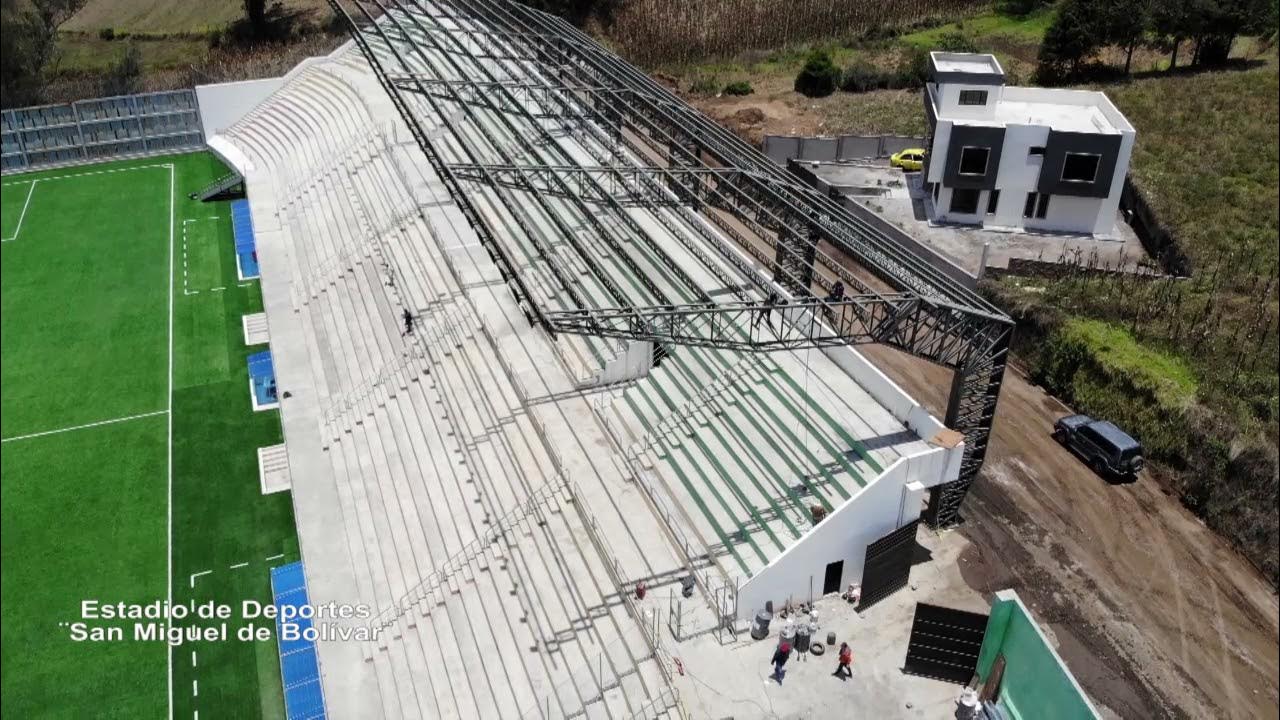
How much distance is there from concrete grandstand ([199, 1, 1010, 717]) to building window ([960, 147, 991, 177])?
5.78 metres

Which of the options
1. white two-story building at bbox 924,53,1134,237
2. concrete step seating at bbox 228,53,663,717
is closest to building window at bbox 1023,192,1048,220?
white two-story building at bbox 924,53,1134,237

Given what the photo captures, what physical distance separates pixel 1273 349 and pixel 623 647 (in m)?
20.5

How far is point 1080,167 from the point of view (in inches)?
1310

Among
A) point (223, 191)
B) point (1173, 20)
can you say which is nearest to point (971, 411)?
point (223, 191)

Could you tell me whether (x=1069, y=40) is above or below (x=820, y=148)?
above

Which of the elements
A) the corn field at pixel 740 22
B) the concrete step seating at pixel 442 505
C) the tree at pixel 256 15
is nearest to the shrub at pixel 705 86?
the corn field at pixel 740 22

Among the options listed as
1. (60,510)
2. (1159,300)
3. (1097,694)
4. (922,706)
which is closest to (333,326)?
(60,510)

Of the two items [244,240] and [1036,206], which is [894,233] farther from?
[244,240]

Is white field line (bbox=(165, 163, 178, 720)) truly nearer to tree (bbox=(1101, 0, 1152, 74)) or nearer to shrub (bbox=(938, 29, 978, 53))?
shrub (bbox=(938, 29, 978, 53))

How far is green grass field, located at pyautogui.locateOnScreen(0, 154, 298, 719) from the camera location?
736 inches

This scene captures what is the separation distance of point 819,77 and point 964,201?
17.8 meters

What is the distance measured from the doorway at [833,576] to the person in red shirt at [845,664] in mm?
1590

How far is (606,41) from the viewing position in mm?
58719

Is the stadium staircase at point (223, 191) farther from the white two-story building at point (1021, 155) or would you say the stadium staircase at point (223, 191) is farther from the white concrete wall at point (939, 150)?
the white two-story building at point (1021, 155)
